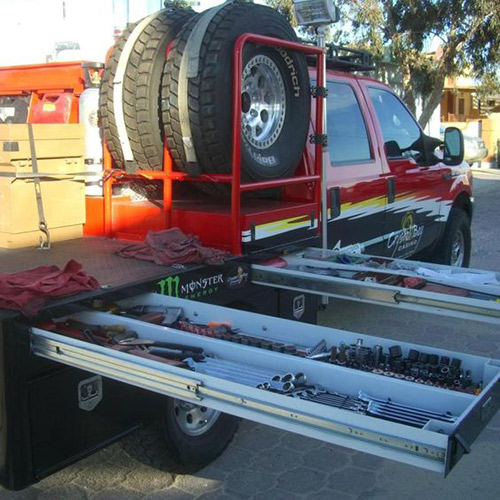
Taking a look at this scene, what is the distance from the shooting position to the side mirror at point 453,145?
6.30m

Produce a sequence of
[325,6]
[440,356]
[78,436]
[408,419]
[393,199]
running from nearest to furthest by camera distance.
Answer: [408,419], [440,356], [78,436], [325,6], [393,199]

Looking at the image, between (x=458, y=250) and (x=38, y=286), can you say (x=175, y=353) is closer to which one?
(x=38, y=286)

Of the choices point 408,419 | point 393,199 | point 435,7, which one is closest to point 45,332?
point 408,419

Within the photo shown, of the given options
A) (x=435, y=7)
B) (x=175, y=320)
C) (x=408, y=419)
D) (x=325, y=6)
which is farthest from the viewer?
(x=435, y=7)

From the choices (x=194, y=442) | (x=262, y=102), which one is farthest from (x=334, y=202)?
(x=194, y=442)

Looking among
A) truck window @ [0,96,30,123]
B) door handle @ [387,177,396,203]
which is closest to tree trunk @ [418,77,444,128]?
door handle @ [387,177,396,203]

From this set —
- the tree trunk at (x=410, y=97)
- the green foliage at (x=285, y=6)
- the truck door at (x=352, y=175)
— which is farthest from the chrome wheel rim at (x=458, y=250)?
the tree trunk at (x=410, y=97)

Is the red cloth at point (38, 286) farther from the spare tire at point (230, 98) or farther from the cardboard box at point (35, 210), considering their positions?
the spare tire at point (230, 98)

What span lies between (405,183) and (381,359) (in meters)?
3.69

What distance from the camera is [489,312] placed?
325cm

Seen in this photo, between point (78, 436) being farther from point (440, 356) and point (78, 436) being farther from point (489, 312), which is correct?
point (489, 312)

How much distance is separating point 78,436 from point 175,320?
2.09ft

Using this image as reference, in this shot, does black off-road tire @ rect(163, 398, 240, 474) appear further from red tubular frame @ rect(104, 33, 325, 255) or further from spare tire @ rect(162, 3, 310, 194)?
spare tire @ rect(162, 3, 310, 194)

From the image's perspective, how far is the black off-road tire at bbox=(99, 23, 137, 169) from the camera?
4.14 meters
